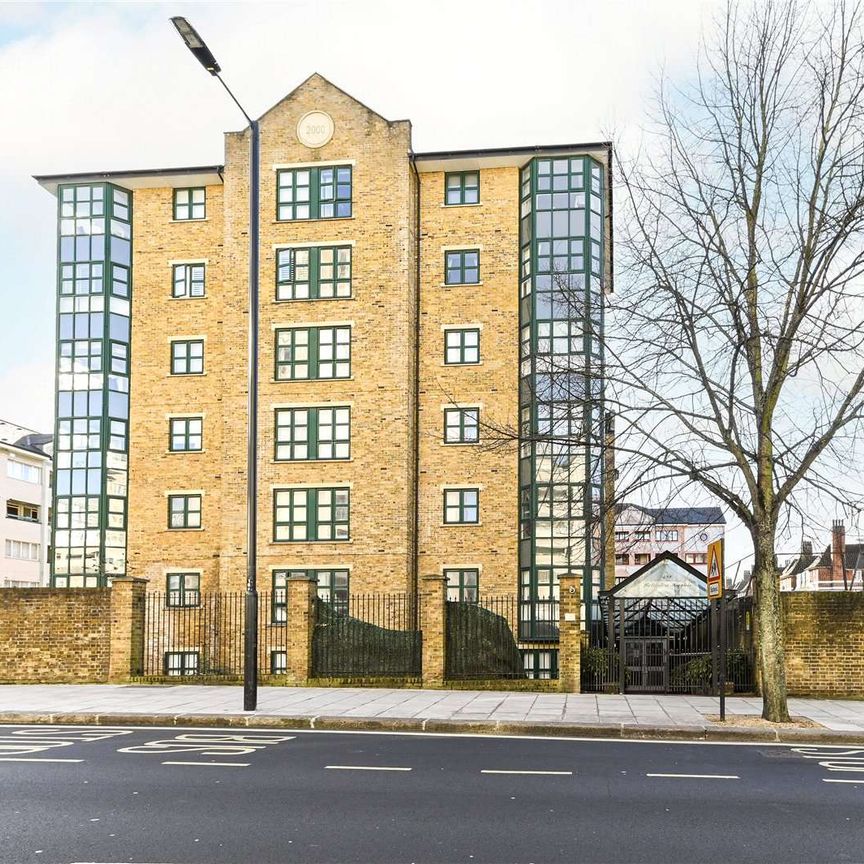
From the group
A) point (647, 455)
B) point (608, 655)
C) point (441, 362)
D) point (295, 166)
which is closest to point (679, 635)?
point (608, 655)

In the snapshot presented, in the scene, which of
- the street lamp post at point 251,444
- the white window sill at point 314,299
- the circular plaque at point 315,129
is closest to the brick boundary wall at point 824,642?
the street lamp post at point 251,444

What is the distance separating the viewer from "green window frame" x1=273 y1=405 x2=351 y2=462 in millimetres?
39469

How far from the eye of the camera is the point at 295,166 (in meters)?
40.9

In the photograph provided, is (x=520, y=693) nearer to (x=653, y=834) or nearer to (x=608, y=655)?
(x=608, y=655)

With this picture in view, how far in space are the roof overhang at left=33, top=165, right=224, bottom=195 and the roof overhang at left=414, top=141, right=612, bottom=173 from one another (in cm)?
825

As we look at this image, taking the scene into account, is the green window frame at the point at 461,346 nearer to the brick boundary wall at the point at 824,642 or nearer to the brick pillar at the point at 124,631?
the brick pillar at the point at 124,631

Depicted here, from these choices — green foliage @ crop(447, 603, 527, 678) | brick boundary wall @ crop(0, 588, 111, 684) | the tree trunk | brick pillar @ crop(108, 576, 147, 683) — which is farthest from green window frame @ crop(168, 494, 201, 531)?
the tree trunk

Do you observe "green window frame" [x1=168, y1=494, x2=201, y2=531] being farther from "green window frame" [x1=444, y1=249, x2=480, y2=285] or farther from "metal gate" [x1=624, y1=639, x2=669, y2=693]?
"metal gate" [x1=624, y1=639, x2=669, y2=693]

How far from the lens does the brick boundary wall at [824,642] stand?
20.6 m

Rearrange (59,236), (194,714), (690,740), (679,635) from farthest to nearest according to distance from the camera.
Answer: (59,236), (679,635), (194,714), (690,740)

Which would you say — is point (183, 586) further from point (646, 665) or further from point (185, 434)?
point (646, 665)

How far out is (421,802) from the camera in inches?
367

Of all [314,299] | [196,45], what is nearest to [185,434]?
[314,299]

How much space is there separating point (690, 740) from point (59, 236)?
116 ft
